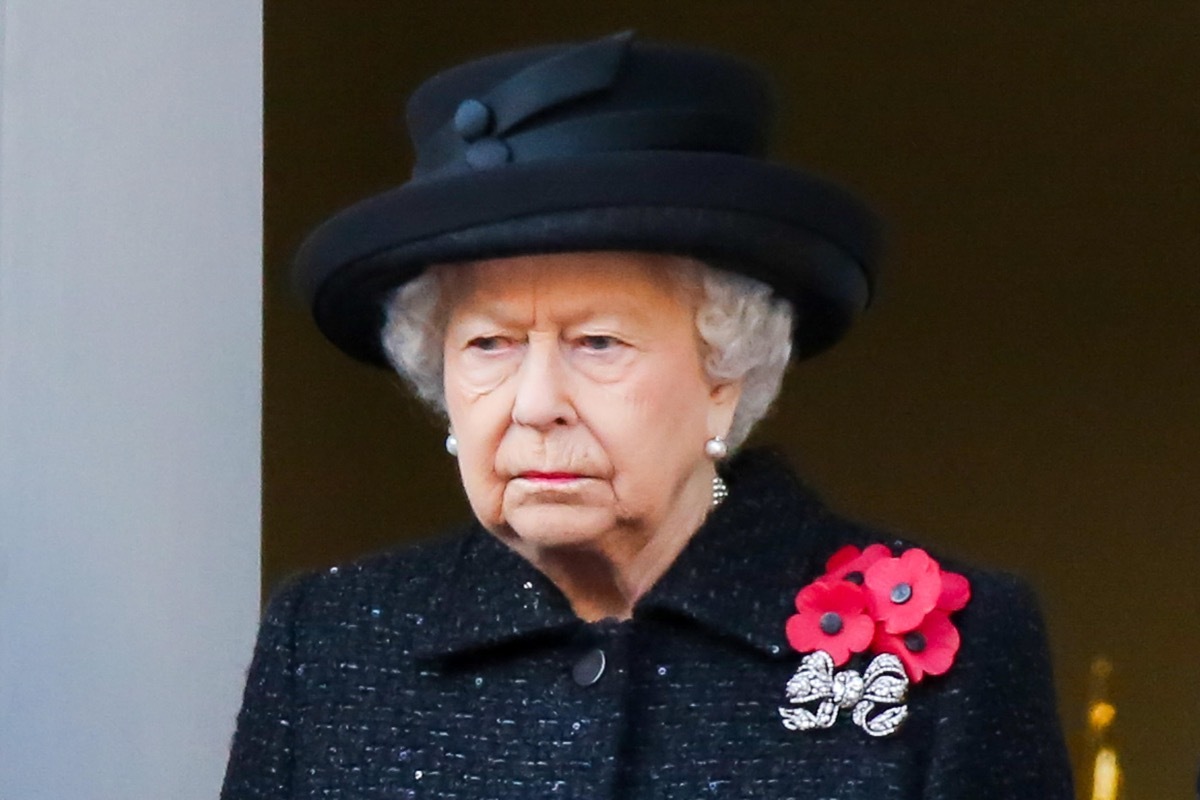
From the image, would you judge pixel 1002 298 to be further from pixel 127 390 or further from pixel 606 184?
pixel 606 184

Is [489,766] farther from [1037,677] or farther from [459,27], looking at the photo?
[459,27]

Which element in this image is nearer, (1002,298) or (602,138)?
(602,138)

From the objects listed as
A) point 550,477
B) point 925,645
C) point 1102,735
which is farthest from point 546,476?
point 1102,735

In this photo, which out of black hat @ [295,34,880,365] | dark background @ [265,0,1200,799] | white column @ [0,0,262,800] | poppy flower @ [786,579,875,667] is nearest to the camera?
black hat @ [295,34,880,365]

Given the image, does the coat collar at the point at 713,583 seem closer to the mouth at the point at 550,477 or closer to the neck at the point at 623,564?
the neck at the point at 623,564

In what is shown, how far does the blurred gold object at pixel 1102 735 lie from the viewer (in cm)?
309

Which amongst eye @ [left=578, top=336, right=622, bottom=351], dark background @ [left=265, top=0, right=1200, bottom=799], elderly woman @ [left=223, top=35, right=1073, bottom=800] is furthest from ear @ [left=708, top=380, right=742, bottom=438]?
dark background @ [left=265, top=0, right=1200, bottom=799]

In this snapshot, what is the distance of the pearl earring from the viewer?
1.58 metres

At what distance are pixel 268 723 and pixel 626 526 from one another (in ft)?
1.28

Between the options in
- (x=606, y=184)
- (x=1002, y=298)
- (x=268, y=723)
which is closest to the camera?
(x=606, y=184)

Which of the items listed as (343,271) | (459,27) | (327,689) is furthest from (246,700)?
(459,27)

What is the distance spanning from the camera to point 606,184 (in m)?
1.46

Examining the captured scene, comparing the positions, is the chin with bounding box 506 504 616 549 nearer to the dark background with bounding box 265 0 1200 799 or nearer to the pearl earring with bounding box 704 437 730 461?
the pearl earring with bounding box 704 437 730 461

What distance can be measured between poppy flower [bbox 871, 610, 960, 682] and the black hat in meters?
0.28
